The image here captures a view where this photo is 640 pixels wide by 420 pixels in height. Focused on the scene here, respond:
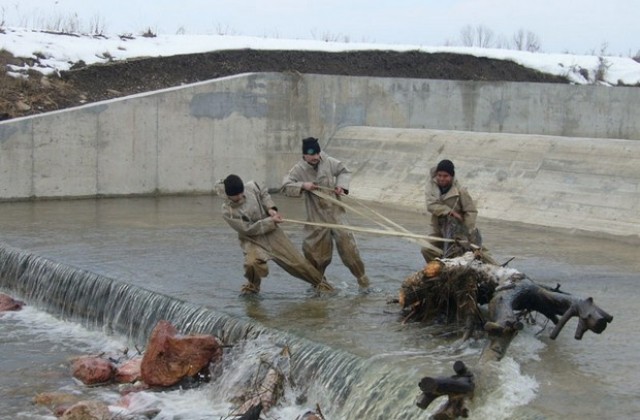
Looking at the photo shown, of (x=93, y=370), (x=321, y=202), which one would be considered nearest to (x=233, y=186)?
(x=321, y=202)

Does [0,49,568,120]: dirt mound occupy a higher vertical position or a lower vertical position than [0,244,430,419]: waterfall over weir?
higher

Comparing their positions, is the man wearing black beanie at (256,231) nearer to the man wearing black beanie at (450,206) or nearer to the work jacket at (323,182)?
the work jacket at (323,182)

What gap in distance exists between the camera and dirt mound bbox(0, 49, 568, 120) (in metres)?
21.1

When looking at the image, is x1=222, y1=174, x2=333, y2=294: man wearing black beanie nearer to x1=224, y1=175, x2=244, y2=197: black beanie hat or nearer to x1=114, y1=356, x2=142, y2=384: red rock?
x1=224, y1=175, x2=244, y2=197: black beanie hat

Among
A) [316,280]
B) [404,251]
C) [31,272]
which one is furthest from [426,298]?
[31,272]

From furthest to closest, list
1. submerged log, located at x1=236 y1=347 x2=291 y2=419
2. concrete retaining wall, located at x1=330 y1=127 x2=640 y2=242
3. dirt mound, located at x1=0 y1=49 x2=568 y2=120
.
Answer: dirt mound, located at x1=0 y1=49 x2=568 y2=120
concrete retaining wall, located at x1=330 y1=127 x2=640 y2=242
submerged log, located at x1=236 y1=347 x2=291 y2=419

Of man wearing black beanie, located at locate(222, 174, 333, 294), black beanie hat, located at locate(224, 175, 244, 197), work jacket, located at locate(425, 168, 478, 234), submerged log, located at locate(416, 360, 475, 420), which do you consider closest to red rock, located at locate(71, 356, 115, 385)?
man wearing black beanie, located at locate(222, 174, 333, 294)

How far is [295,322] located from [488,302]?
1.69 m

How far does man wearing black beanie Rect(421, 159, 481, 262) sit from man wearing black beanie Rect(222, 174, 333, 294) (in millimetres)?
1383

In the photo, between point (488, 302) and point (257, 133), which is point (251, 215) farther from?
point (257, 133)

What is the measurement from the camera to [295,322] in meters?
8.78

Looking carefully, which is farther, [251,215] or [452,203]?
[251,215]

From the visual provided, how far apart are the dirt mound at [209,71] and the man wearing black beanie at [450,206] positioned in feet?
41.5

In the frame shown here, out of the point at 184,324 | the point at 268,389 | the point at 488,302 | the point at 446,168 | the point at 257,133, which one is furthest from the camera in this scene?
the point at 257,133
